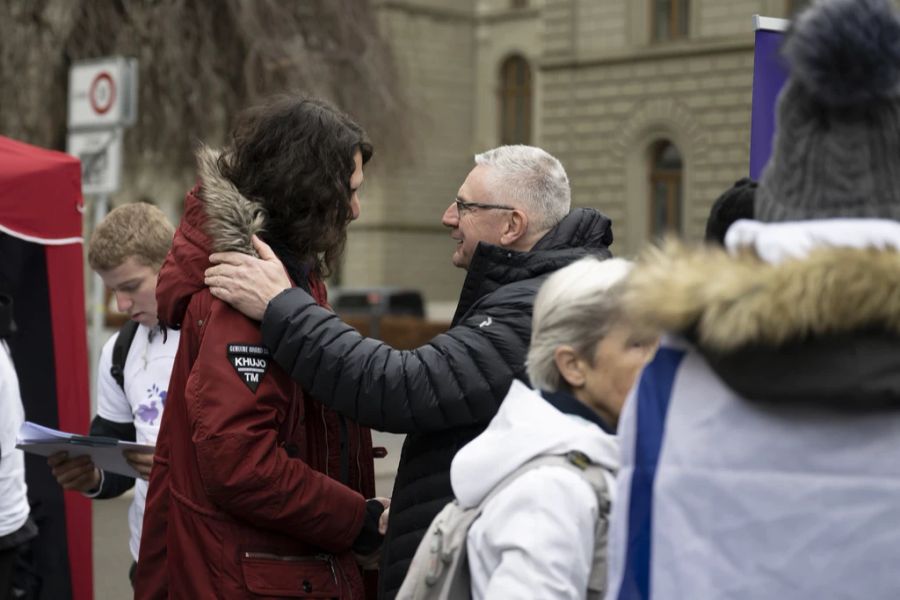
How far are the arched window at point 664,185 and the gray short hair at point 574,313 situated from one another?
93.4 ft

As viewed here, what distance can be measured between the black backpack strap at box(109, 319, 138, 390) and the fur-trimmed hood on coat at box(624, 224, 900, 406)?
267 centimetres

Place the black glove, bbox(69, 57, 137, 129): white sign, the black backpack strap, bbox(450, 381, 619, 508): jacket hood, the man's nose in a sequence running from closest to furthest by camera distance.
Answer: bbox(450, 381, 619, 508): jacket hood → the black glove → the man's nose → the black backpack strap → bbox(69, 57, 137, 129): white sign

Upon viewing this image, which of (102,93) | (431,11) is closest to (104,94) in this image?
(102,93)

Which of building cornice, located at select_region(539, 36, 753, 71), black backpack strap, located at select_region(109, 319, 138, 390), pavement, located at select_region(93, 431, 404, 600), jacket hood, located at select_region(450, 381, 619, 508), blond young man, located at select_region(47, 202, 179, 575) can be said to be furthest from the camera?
building cornice, located at select_region(539, 36, 753, 71)

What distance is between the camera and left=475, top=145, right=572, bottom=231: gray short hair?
129 inches

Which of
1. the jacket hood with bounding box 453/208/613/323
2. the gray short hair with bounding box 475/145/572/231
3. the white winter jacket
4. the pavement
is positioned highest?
the gray short hair with bounding box 475/145/572/231

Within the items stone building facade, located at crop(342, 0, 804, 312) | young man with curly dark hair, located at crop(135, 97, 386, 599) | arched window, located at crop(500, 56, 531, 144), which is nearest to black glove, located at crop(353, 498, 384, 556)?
young man with curly dark hair, located at crop(135, 97, 386, 599)

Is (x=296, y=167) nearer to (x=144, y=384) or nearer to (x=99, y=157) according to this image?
(x=144, y=384)

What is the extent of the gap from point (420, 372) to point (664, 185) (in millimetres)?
28522

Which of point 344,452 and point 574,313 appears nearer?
point 574,313

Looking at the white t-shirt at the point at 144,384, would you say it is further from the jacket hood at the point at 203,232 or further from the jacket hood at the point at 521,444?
the jacket hood at the point at 521,444

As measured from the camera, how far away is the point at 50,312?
5.45 m

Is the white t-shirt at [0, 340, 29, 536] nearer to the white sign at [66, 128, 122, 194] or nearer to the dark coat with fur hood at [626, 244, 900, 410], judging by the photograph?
the dark coat with fur hood at [626, 244, 900, 410]

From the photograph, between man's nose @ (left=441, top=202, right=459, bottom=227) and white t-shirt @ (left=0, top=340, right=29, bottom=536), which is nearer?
man's nose @ (left=441, top=202, right=459, bottom=227)
